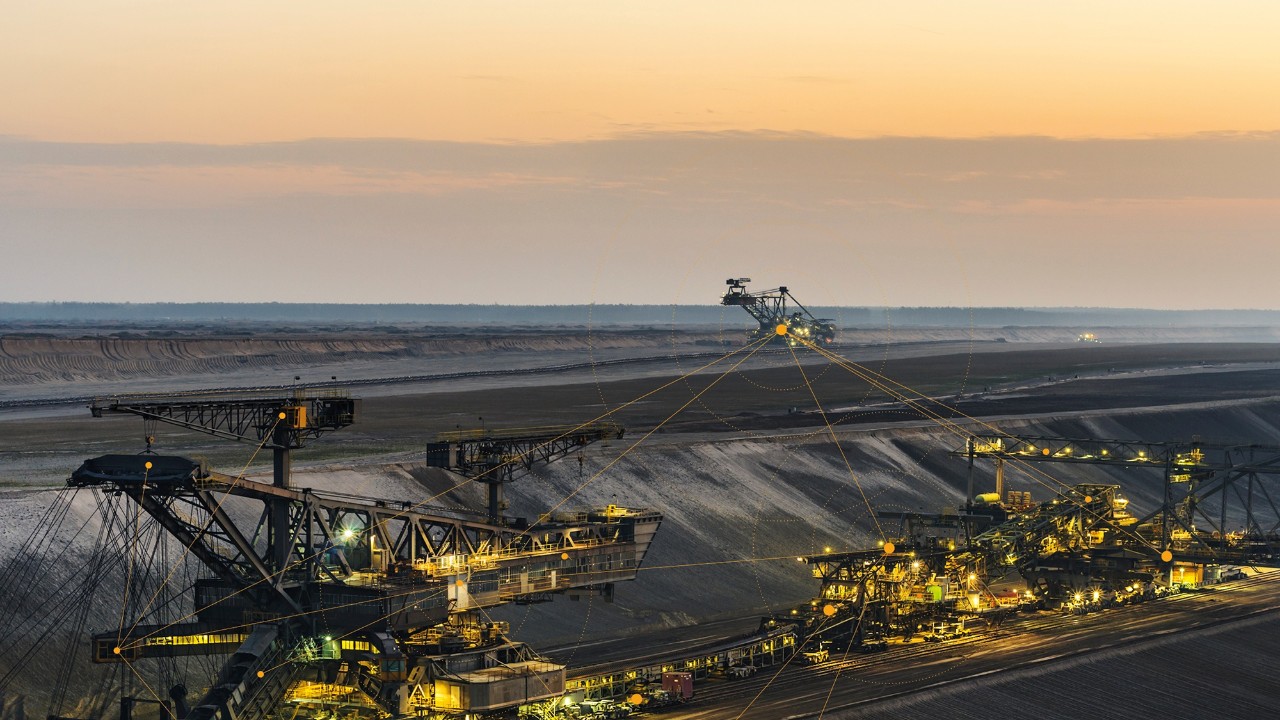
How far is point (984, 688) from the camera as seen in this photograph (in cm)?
9144

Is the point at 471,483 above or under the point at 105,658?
above

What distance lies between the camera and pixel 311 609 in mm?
75812

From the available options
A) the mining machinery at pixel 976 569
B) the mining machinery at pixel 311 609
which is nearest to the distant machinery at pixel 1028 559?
the mining machinery at pixel 976 569

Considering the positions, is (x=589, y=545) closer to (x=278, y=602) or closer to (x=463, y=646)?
(x=463, y=646)

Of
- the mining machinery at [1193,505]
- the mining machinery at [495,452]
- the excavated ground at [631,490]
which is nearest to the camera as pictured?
the mining machinery at [495,452]

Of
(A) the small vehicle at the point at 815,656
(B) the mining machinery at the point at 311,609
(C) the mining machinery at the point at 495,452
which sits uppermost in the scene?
(C) the mining machinery at the point at 495,452

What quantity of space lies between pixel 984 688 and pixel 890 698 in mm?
7130

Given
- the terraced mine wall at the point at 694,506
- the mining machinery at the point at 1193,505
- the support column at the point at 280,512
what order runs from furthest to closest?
the mining machinery at the point at 1193,505, the terraced mine wall at the point at 694,506, the support column at the point at 280,512

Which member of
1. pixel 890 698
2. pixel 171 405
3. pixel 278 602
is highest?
pixel 171 405

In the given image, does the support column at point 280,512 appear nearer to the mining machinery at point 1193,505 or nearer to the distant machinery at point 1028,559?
the distant machinery at point 1028,559

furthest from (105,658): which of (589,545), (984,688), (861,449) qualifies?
(861,449)

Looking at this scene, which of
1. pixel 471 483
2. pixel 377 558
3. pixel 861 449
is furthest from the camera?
pixel 861 449

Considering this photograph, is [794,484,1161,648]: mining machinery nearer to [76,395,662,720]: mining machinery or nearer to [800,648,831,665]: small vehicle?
[800,648,831,665]: small vehicle

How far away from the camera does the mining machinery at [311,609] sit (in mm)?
72000
